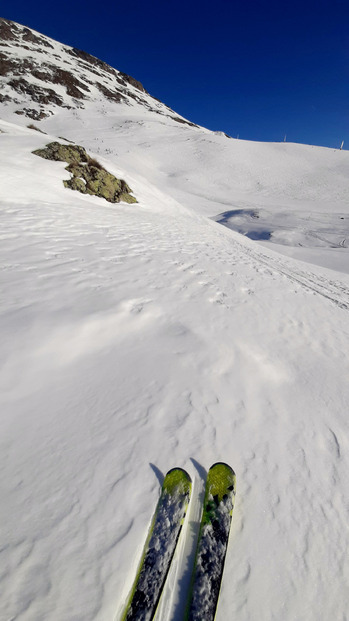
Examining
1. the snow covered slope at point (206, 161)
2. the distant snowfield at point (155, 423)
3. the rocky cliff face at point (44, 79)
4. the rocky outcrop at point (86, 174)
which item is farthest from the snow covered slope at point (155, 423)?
the rocky cliff face at point (44, 79)

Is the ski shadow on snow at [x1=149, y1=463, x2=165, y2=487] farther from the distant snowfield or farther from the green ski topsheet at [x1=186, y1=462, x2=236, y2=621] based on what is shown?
the green ski topsheet at [x1=186, y1=462, x2=236, y2=621]

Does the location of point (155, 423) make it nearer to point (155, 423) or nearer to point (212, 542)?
point (155, 423)

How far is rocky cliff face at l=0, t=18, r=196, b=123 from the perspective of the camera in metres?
42.0

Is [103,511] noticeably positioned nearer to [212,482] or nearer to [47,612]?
[47,612]

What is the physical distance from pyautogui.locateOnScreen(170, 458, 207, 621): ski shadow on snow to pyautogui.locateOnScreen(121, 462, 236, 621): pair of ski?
0.03 meters

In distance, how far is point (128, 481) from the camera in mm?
1737

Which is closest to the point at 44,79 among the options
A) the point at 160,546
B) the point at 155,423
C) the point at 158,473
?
the point at 155,423

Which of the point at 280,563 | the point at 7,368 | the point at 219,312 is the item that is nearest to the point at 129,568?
the point at 280,563

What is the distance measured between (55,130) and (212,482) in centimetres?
4655

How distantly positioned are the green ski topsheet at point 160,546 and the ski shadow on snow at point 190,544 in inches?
4.1

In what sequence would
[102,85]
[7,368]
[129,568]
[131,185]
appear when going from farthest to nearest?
[102,85]
[131,185]
[7,368]
[129,568]

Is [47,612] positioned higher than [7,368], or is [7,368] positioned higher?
[7,368]

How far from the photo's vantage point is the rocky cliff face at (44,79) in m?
42.0

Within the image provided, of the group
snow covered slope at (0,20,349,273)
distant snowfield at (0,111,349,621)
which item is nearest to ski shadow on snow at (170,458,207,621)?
distant snowfield at (0,111,349,621)
